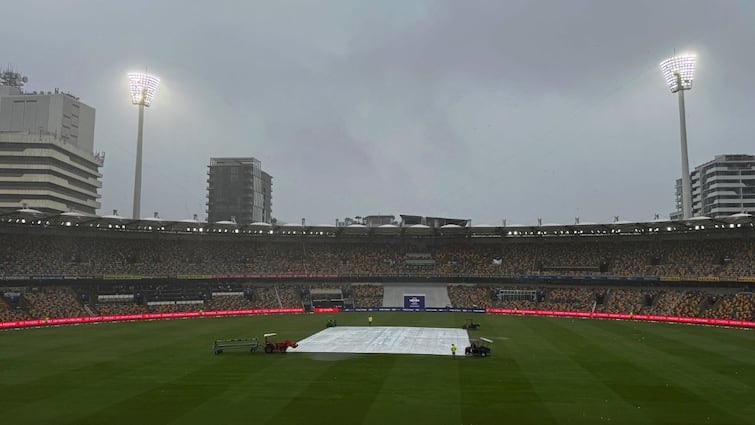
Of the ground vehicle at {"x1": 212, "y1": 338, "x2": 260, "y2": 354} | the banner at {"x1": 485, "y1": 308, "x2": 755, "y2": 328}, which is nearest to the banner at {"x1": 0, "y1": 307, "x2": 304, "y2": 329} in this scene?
the ground vehicle at {"x1": 212, "y1": 338, "x2": 260, "y2": 354}

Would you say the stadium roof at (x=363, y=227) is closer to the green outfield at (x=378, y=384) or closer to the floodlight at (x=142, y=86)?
the floodlight at (x=142, y=86)

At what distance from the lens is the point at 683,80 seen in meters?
69.1

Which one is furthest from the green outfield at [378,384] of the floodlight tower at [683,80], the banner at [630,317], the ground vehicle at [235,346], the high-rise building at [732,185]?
the high-rise building at [732,185]

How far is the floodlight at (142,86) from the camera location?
236ft

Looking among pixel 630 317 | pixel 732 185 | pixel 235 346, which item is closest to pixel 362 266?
pixel 630 317

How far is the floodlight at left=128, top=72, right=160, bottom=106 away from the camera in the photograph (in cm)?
7181

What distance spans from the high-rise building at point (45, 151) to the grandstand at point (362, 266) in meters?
68.9

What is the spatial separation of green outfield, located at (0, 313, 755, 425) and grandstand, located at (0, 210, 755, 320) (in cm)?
2576

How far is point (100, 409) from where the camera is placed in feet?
67.6

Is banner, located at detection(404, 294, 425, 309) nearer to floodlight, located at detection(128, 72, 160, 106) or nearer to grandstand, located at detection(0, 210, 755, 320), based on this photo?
grandstand, located at detection(0, 210, 755, 320)

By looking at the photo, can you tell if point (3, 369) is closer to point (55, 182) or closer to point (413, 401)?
point (413, 401)

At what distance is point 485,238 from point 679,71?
38.1 m

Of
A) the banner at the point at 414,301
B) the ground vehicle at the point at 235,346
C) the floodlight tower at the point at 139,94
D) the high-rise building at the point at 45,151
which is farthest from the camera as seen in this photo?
the high-rise building at the point at 45,151

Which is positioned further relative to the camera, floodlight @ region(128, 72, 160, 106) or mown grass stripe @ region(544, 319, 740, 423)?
floodlight @ region(128, 72, 160, 106)
